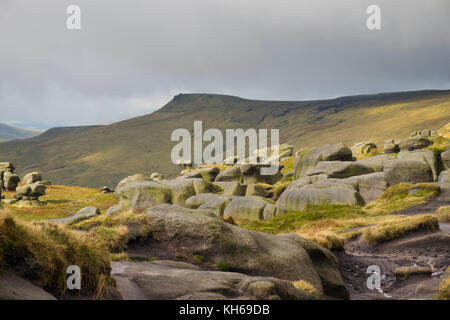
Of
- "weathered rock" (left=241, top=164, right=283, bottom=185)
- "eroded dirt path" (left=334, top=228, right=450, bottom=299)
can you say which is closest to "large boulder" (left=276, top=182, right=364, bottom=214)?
→ "eroded dirt path" (left=334, top=228, right=450, bottom=299)

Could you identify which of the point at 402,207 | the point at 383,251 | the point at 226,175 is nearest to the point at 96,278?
the point at 383,251

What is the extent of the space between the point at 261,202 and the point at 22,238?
123 feet

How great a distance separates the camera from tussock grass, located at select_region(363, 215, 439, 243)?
24.6 m

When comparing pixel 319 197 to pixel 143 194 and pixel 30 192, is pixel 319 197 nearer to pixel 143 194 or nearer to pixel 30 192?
pixel 143 194

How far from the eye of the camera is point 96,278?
8.83m

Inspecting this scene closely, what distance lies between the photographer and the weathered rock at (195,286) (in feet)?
30.6

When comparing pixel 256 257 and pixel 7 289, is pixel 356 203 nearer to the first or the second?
pixel 256 257

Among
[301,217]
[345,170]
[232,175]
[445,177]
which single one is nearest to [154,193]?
[301,217]

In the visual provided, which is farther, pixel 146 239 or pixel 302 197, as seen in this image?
pixel 302 197

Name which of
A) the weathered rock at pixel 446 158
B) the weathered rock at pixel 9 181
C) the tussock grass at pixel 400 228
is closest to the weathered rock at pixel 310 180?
the weathered rock at pixel 446 158

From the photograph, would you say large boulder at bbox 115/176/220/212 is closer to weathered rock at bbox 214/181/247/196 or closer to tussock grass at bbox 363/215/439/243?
weathered rock at bbox 214/181/247/196

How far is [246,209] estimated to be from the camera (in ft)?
143

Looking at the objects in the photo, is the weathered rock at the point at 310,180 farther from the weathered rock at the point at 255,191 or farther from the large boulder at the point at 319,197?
the weathered rock at the point at 255,191

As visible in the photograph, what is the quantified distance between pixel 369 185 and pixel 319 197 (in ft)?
25.0
